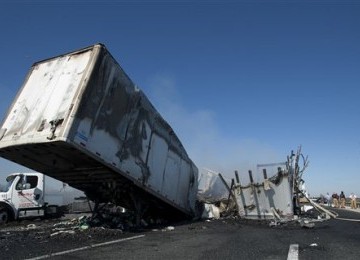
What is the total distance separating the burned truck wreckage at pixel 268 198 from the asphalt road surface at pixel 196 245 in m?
2.52

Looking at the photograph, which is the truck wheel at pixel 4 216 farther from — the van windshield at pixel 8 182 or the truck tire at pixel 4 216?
the van windshield at pixel 8 182

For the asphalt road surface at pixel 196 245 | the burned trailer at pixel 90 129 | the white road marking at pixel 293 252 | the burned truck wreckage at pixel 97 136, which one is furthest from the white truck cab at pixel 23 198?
the white road marking at pixel 293 252

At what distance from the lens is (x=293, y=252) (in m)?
8.18

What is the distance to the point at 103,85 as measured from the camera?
33.0 feet

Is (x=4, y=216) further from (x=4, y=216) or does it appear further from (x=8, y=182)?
(x=8, y=182)

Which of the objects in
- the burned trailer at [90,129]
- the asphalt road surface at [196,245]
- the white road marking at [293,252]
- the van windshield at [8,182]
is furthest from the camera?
the van windshield at [8,182]

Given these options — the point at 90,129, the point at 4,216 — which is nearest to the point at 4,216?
the point at 4,216

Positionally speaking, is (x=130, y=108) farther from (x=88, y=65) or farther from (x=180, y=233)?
(x=180, y=233)

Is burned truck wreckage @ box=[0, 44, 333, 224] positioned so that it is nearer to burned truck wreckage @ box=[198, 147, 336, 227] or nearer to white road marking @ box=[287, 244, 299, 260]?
burned truck wreckage @ box=[198, 147, 336, 227]

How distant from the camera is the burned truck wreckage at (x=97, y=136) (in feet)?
31.1

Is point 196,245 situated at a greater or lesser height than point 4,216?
lesser

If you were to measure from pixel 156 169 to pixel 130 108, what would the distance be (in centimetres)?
228

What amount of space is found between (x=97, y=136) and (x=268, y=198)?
8010mm

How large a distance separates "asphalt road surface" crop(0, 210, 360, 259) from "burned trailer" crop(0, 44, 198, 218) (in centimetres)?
156
